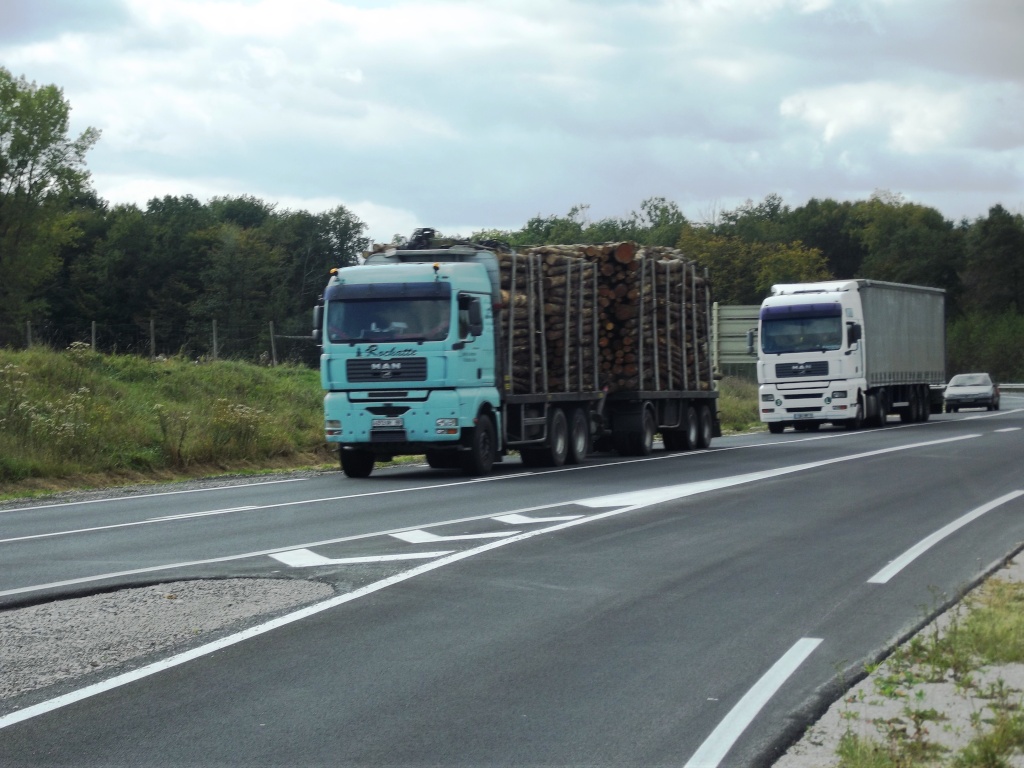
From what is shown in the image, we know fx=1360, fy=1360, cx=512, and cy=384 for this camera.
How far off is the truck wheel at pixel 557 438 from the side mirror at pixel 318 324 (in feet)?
14.5

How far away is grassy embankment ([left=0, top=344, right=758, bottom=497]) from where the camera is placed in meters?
22.3

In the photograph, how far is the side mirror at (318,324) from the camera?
2145cm

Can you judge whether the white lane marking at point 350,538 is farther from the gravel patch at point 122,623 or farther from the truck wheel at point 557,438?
the truck wheel at point 557,438

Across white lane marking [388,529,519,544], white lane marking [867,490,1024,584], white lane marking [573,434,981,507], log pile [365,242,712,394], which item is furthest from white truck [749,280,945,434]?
white lane marking [388,529,519,544]

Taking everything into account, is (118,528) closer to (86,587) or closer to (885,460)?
(86,587)

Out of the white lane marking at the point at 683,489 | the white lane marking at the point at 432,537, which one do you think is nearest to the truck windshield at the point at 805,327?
the white lane marking at the point at 683,489

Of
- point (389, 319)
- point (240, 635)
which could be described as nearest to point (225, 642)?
point (240, 635)

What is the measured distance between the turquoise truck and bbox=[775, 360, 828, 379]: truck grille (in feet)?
28.4

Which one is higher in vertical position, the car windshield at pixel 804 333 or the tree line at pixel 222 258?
the tree line at pixel 222 258

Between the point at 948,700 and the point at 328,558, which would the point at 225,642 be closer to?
the point at 328,558

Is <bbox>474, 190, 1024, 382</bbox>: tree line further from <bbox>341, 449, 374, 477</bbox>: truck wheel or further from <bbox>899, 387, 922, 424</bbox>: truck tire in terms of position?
<bbox>341, 449, 374, 477</bbox>: truck wheel

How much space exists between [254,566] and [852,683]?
5.64 meters

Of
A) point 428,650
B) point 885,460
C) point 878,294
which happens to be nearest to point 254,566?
point 428,650

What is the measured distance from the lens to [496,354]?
22.2 meters
